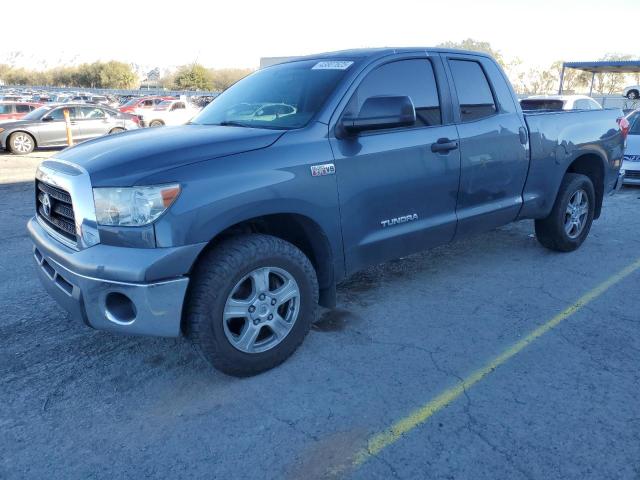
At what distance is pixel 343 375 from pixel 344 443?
62cm

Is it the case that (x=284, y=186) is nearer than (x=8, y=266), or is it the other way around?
(x=284, y=186)

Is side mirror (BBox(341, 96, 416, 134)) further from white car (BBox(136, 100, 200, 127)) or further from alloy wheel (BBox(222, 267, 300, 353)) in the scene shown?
white car (BBox(136, 100, 200, 127))

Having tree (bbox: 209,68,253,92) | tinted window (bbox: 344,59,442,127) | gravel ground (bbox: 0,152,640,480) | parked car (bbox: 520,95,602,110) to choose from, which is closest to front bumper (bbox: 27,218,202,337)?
gravel ground (bbox: 0,152,640,480)

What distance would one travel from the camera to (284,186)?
2.98 m

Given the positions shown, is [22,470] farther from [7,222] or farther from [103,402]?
[7,222]

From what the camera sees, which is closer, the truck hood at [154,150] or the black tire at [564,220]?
the truck hood at [154,150]

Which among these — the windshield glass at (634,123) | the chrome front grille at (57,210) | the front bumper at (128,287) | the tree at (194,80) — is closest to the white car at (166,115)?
the windshield glass at (634,123)

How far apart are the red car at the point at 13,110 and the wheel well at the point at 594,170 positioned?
669 inches

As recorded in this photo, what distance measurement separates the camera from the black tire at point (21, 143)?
46.8 ft

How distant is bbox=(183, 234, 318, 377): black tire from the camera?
109 inches

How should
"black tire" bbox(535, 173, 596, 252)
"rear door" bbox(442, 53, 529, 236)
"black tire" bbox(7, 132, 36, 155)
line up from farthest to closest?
"black tire" bbox(7, 132, 36, 155) → "black tire" bbox(535, 173, 596, 252) → "rear door" bbox(442, 53, 529, 236)

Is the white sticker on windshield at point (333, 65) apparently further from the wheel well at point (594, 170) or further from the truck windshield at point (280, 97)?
the wheel well at point (594, 170)

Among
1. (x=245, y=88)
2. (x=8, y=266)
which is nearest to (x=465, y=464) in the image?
(x=245, y=88)

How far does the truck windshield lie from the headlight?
100 centimetres
